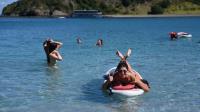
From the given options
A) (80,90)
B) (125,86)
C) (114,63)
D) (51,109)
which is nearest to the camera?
(51,109)

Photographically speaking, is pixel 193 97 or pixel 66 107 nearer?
pixel 66 107

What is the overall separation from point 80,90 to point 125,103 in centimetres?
371

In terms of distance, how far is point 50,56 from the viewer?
32781 millimetres

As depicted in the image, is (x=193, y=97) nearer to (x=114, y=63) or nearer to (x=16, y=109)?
(x=16, y=109)

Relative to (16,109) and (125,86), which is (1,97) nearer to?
(16,109)

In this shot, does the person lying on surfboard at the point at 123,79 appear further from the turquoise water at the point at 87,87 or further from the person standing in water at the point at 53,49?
the person standing in water at the point at 53,49

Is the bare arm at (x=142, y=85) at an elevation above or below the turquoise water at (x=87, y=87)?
above

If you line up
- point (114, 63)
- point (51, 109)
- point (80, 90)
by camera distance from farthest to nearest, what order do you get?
point (114, 63), point (80, 90), point (51, 109)

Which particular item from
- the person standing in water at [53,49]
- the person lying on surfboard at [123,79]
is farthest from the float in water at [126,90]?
the person standing in water at [53,49]

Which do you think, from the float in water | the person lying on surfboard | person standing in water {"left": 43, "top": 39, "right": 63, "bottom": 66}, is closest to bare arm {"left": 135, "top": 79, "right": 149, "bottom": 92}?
the person lying on surfboard

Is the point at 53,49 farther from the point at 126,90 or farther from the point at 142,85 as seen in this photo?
the point at 126,90

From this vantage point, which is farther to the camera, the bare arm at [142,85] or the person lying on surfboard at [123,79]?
the bare arm at [142,85]

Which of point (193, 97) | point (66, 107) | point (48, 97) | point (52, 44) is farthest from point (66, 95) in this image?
point (52, 44)

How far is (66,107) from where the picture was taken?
65.8 ft
